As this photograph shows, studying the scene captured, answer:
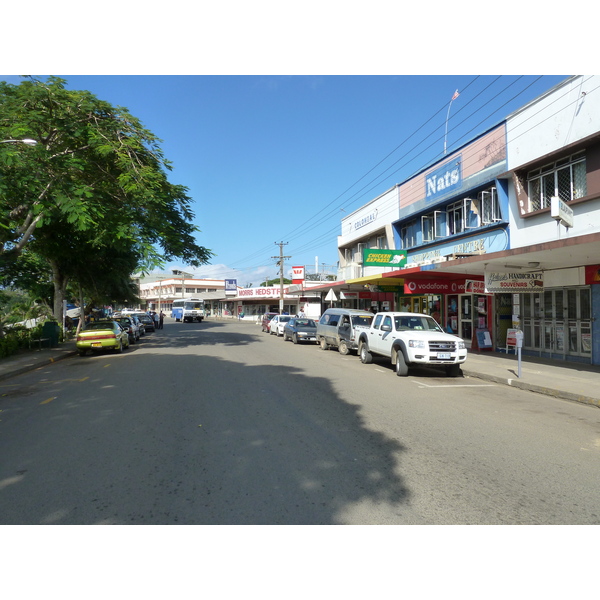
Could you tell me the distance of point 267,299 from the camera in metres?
64.9

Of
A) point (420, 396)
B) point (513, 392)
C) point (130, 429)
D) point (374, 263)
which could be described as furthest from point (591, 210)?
point (130, 429)

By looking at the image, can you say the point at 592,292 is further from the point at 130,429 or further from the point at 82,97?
the point at 82,97

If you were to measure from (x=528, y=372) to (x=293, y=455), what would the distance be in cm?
991

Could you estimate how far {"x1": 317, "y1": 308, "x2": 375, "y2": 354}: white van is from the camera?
742 inches

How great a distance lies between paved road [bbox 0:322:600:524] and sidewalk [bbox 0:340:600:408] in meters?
0.42

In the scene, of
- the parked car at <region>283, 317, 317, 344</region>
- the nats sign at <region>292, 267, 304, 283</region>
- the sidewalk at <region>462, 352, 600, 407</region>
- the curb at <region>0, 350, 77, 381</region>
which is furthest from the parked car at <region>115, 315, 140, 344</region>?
the nats sign at <region>292, 267, 304, 283</region>

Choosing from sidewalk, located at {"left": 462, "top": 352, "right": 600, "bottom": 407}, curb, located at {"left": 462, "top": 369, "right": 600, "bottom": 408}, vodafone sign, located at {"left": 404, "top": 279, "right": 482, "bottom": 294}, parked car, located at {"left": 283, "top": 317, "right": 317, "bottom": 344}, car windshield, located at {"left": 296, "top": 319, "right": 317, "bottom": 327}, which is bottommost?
curb, located at {"left": 462, "top": 369, "right": 600, "bottom": 408}

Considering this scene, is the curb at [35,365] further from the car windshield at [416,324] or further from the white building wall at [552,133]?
the white building wall at [552,133]

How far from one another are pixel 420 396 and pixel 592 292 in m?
7.95

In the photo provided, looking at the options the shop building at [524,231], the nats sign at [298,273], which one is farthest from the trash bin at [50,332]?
the nats sign at [298,273]

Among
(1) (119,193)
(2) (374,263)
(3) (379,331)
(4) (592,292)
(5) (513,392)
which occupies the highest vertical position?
(1) (119,193)

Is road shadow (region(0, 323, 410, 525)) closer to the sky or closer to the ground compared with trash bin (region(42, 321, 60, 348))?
closer to the ground

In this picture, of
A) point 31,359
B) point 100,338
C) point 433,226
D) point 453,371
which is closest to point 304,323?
point 433,226

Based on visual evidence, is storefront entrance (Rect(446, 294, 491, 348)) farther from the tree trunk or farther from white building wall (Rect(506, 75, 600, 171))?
the tree trunk
